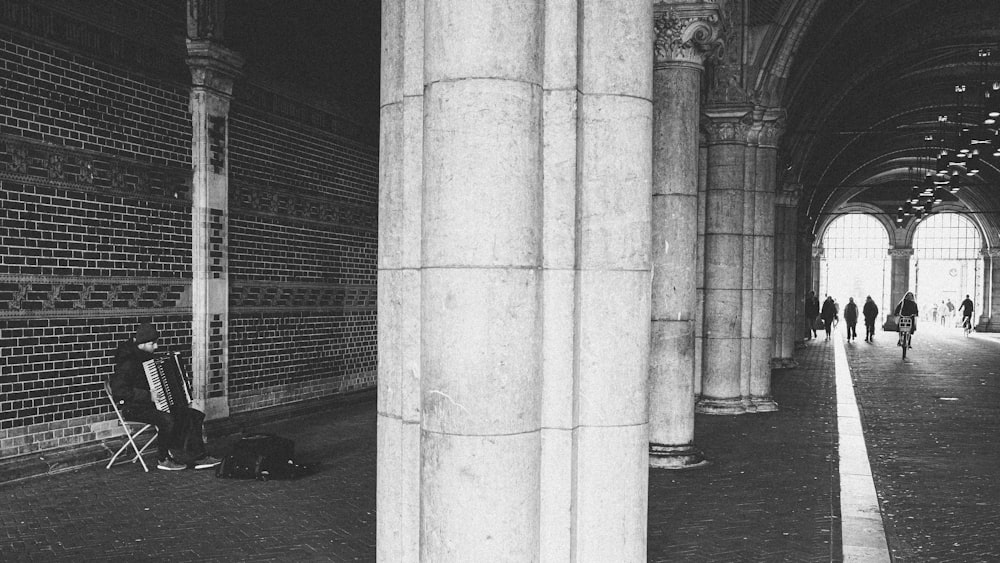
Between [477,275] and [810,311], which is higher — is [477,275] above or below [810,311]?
above

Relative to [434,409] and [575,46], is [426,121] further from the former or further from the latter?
[434,409]

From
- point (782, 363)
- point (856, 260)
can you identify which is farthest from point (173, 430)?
point (856, 260)

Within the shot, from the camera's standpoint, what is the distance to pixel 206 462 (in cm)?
910

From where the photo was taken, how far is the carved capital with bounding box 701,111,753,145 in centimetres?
1368

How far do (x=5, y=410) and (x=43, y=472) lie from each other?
2.27 ft

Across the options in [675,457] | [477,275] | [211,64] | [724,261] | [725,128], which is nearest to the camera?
[477,275]

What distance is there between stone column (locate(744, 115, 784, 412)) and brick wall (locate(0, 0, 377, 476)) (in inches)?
262

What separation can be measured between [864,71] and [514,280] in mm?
22133

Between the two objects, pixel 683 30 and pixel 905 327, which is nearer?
pixel 683 30

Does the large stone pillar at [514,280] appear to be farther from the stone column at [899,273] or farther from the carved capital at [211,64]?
the stone column at [899,273]

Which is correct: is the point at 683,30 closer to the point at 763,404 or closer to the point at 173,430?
the point at 173,430

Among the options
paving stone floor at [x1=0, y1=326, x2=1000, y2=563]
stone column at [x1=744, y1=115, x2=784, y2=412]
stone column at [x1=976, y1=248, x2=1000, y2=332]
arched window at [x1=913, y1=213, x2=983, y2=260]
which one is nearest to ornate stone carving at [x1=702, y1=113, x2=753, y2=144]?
stone column at [x1=744, y1=115, x2=784, y2=412]

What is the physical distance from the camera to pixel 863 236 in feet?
183

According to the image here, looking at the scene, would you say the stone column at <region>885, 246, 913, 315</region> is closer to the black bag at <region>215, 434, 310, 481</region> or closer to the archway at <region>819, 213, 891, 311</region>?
the archway at <region>819, 213, 891, 311</region>
